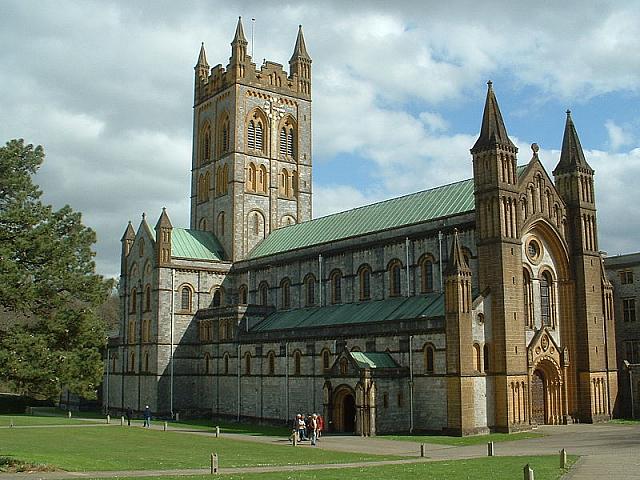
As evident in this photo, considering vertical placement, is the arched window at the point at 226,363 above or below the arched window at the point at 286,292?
below

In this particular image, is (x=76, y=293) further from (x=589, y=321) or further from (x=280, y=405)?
(x=589, y=321)

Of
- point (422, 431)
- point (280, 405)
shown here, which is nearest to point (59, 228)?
point (422, 431)

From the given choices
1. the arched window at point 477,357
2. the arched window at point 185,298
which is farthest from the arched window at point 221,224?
the arched window at point 477,357

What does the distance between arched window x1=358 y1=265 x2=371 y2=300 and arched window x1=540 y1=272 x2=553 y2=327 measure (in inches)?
520

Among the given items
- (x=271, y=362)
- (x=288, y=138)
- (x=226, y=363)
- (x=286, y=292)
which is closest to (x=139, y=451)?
(x=271, y=362)

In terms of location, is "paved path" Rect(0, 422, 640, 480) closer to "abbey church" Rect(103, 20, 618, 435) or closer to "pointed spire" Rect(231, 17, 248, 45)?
"abbey church" Rect(103, 20, 618, 435)

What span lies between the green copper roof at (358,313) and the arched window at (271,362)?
2.29 meters

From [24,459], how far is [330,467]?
504 inches

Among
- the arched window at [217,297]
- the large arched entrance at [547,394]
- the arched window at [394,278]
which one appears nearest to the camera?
the large arched entrance at [547,394]

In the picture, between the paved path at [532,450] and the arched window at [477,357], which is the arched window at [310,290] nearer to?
the paved path at [532,450]

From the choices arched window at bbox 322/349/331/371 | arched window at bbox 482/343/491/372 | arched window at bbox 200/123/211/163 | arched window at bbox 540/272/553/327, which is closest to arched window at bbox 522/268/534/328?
arched window at bbox 540/272/553/327

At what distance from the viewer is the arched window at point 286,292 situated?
68.8m

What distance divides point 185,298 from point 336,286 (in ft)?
58.2

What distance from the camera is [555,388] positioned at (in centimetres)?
5300
